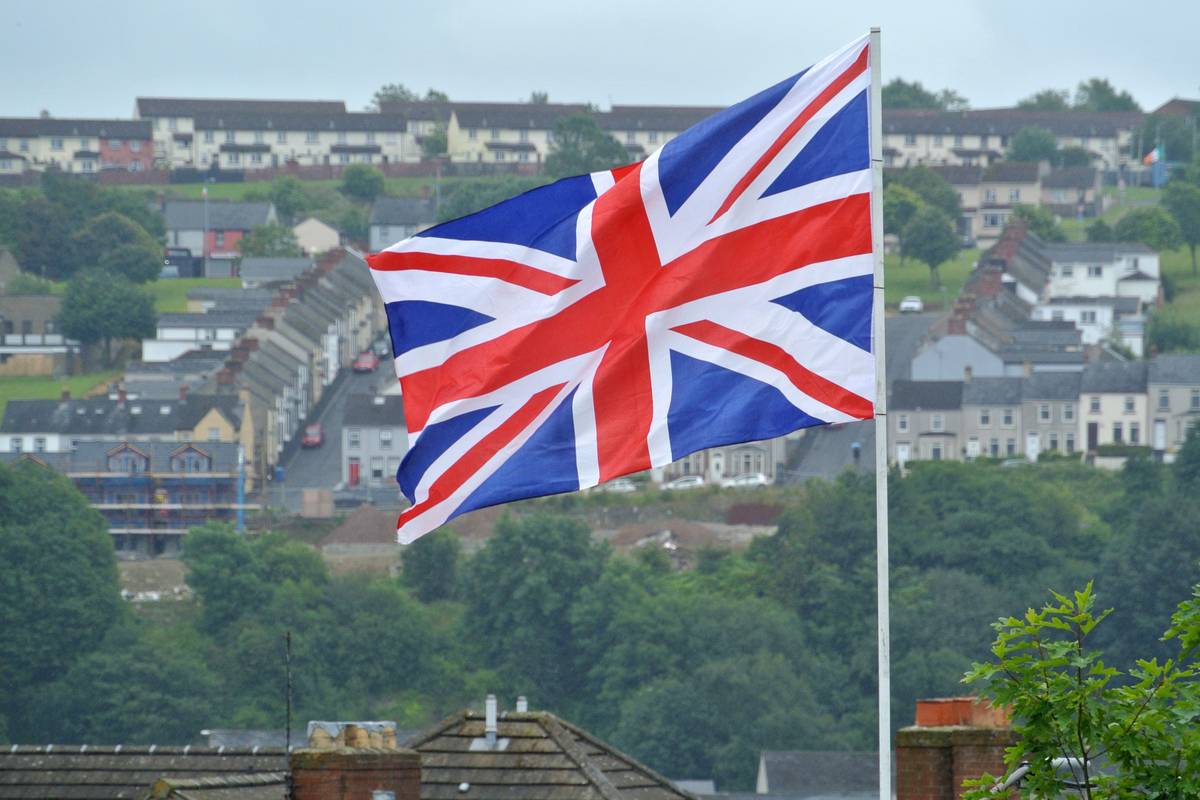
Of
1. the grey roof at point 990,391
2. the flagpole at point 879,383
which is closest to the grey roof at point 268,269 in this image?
the grey roof at point 990,391

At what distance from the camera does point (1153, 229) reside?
192 meters

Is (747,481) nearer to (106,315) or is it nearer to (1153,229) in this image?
(106,315)

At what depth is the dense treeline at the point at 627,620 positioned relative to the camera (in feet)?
367

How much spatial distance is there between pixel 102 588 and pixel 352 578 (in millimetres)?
10247

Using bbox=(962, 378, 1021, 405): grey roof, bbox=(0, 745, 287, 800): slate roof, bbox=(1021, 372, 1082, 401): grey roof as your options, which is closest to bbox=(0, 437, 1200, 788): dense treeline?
bbox=(962, 378, 1021, 405): grey roof

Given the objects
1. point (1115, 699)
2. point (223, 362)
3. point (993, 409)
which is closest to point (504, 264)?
point (1115, 699)

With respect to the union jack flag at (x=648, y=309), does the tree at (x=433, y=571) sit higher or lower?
lower

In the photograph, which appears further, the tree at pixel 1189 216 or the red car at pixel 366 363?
the tree at pixel 1189 216

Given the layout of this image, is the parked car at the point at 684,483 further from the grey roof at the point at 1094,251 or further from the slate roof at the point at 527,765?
the slate roof at the point at 527,765

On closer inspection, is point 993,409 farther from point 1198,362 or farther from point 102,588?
point 102,588

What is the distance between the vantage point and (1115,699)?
11.3m

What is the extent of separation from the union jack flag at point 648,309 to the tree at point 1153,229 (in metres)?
180

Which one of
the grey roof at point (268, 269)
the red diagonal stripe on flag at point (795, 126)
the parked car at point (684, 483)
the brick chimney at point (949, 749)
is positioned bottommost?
the brick chimney at point (949, 749)

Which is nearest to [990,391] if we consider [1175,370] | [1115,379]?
[1115,379]
